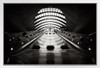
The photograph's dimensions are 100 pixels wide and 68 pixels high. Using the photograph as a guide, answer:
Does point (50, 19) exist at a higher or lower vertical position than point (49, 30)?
higher

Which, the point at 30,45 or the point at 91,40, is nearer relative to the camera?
the point at 91,40

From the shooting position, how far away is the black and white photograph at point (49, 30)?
7.10 meters

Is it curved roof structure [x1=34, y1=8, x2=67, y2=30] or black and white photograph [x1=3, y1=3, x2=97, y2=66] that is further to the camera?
curved roof structure [x1=34, y1=8, x2=67, y2=30]

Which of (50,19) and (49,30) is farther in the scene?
(50,19)

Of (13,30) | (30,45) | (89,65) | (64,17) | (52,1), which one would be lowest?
(89,65)

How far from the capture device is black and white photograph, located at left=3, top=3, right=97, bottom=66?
23.3 feet

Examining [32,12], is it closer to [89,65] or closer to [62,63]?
[62,63]

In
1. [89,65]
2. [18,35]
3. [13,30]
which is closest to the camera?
[89,65]

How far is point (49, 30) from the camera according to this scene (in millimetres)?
7637

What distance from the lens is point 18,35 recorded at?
26.6 ft

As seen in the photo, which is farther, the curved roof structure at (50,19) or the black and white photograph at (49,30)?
the curved roof structure at (50,19)

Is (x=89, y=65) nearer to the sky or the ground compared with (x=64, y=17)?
nearer to the ground

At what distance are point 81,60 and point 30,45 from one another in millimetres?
2513

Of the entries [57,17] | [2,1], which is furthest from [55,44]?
[2,1]
